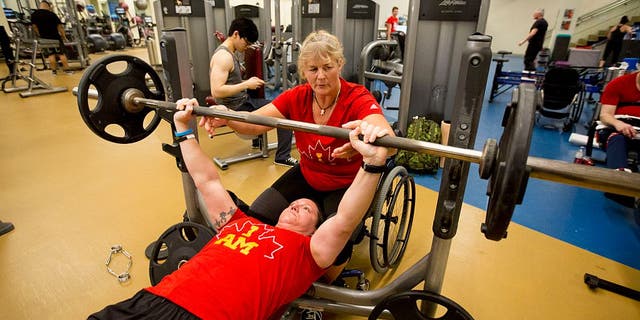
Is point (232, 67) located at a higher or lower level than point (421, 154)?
higher

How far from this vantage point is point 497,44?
1396 cm

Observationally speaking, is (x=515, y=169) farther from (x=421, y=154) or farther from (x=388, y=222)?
(x=421, y=154)

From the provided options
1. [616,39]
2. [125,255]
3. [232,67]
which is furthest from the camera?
[616,39]

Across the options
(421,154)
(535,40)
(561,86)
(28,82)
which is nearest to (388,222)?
(421,154)

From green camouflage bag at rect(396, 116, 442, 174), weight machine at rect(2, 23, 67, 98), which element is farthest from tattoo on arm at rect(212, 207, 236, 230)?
weight machine at rect(2, 23, 67, 98)

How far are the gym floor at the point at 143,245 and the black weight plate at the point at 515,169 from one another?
1146 millimetres

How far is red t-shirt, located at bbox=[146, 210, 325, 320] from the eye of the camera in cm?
111

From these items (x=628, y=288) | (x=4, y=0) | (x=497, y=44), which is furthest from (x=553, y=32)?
(x=4, y=0)

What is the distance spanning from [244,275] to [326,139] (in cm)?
77

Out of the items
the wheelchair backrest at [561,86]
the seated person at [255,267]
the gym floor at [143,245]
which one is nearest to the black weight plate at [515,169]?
the seated person at [255,267]

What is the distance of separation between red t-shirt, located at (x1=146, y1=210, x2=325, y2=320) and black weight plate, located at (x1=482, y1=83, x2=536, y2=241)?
70 cm

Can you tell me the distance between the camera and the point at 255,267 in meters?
1.19

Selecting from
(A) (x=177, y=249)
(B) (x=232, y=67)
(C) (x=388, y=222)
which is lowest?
(A) (x=177, y=249)

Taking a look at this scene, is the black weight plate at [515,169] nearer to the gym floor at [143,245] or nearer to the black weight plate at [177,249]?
the gym floor at [143,245]
